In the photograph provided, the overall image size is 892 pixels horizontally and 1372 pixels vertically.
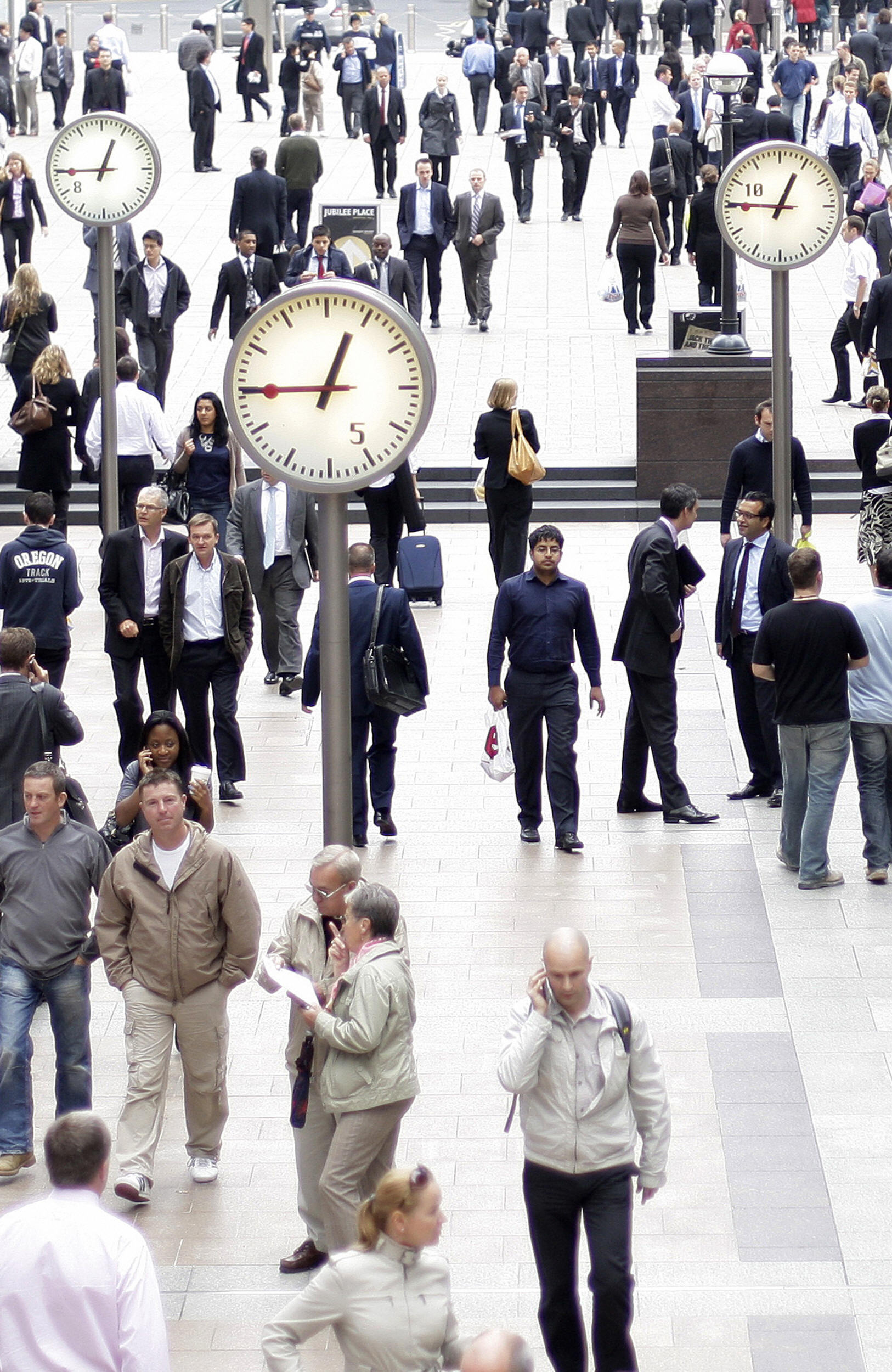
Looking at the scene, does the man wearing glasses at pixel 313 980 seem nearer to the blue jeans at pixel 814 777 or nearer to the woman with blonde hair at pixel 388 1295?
the woman with blonde hair at pixel 388 1295

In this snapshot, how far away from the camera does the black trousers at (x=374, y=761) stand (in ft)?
39.1

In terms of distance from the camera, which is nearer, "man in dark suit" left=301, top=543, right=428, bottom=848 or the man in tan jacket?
the man in tan jacket

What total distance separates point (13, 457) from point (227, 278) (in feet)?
8.85

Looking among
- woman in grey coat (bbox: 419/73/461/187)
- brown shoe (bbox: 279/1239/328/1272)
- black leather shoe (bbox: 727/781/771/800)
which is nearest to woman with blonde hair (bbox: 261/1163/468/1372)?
brown shoe (bbox: 279/1239/328/1272)

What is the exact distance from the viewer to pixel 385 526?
16578 mm

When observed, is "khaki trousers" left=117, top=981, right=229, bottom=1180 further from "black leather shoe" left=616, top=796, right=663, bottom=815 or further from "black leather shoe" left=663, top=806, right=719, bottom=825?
"black leather shoe" left=616, top=796, right=663, bottom=815

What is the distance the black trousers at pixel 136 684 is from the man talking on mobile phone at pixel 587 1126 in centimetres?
647

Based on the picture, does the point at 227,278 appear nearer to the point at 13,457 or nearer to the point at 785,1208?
the point at 13,457

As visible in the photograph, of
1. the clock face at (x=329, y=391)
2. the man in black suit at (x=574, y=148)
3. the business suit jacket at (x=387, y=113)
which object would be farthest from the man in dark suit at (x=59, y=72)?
the clock face at (x=329, y=391)

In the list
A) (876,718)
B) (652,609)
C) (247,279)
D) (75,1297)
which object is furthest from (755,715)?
(247,279)

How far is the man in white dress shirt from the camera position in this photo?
5.35 m

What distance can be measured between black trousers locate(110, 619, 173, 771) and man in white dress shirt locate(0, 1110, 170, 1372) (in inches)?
289

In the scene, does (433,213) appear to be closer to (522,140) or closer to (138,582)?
(522,140)

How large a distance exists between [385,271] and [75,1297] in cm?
1754
